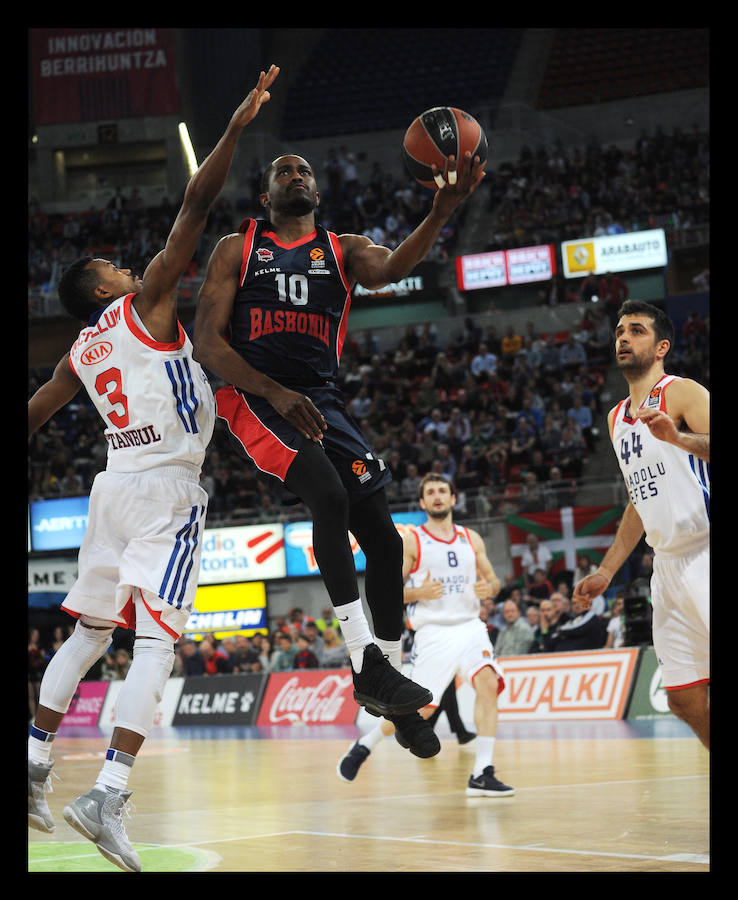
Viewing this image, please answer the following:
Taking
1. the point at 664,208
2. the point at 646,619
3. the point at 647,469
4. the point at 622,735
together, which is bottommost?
the point at 622,735

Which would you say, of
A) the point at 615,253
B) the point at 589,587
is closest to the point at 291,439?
the point at 589,587

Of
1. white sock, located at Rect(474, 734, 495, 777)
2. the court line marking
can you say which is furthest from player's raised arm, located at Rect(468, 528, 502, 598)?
the court line marking

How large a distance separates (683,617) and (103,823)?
2.93 meters

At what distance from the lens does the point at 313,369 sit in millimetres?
4797

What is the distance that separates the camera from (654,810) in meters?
8.05

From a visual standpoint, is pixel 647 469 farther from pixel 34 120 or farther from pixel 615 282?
pixel 34 120

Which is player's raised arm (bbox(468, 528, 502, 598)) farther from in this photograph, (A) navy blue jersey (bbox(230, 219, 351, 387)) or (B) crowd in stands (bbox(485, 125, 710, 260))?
(B) crowd in stands (bbox(485, 125, 710, 260))

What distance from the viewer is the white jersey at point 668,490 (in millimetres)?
5500

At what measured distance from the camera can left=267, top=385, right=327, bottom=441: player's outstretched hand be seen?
451cm

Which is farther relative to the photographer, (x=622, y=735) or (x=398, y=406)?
(x=398, y=406)

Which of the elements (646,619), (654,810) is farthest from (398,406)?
(654,810)

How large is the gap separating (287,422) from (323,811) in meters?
5.17

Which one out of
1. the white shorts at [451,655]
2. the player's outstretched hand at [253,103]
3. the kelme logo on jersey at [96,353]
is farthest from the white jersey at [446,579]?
the player's outstretched hand at [253,103]
